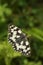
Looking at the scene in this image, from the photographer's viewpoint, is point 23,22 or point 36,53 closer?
point 36,53

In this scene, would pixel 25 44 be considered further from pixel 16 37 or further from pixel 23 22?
pixel 23 22

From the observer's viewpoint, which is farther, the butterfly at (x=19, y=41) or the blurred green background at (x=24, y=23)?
the blurred green background at (x=24, y=23)

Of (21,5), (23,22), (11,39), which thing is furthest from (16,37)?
(21,5)

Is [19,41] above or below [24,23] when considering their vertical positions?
below

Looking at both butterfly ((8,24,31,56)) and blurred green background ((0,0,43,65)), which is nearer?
butterfly ((8,24,31,56))

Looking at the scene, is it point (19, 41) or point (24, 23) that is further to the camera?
point (24, 23)
